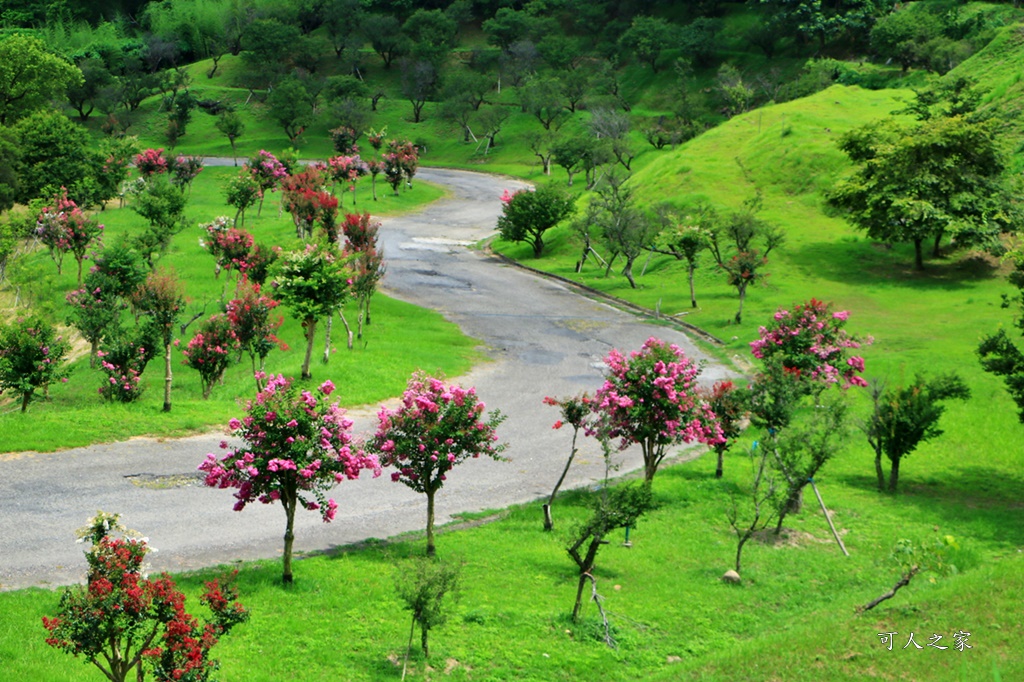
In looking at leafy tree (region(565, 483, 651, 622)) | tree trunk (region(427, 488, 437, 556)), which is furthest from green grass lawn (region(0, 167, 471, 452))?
leafy tree (region(565, 483, 651, 622))

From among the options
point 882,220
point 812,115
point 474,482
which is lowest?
point 474,482

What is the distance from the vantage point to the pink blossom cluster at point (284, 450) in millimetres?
18688

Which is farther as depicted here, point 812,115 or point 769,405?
point 812,115

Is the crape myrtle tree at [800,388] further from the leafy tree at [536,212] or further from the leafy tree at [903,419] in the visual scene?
the leafy tree at [536,212]

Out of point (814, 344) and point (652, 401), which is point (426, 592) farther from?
point (814, 344)

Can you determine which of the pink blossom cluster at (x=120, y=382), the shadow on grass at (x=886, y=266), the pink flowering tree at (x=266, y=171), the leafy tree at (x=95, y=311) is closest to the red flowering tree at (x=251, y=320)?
the pink blossom cluster at (x=120, y=382)

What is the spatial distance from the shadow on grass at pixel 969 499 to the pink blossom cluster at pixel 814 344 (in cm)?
370

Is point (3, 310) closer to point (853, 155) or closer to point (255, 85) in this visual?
point (853, 155)

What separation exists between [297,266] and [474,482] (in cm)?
1170

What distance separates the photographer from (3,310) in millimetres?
44906

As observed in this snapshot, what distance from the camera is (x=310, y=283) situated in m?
34.0

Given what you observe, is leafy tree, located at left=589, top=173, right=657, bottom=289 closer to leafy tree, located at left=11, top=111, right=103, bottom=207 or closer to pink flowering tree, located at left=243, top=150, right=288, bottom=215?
pink flowering tree, located at left=243, top=150, right=288, bottom=215

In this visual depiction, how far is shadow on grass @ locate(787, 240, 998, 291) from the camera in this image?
51312 millimetres

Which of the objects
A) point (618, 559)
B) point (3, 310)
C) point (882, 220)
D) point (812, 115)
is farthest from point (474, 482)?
point (812, 115)
